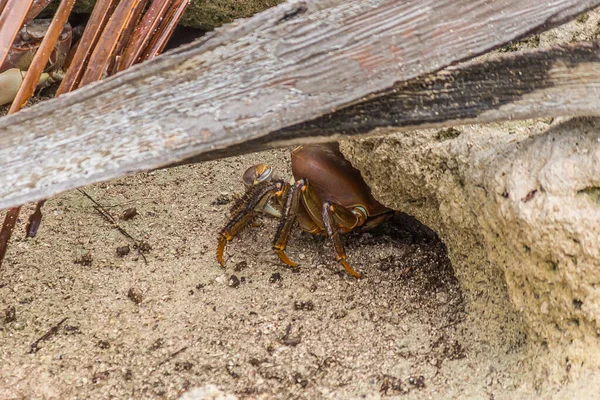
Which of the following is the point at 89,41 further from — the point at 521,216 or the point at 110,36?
the point at 521,216

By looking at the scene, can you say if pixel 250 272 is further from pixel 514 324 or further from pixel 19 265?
pixel 514 324

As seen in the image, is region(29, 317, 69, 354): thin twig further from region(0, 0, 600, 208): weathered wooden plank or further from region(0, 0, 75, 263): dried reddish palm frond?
region(0, 0, 600, 208): weathered wooden plank

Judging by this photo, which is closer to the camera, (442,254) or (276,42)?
(276,42)

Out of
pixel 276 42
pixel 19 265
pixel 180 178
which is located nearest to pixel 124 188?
pixel 180 178

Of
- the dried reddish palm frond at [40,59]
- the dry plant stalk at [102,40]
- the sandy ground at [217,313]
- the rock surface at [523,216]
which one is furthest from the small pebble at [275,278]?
the dried reddish palm frond at [40,59]

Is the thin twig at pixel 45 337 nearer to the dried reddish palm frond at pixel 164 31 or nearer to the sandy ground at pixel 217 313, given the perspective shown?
the sandy ground at pixel 217 313

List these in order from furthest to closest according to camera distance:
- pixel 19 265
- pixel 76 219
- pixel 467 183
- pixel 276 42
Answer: pixel 76 219 < pixel 19 265 < pixel 467 183 < pixel 276 42
